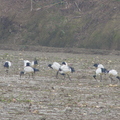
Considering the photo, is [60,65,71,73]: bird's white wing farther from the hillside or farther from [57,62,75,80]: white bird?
the hillside

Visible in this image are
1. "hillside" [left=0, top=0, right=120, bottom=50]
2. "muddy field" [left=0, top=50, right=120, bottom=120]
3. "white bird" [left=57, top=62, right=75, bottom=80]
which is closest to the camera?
"muddy field" [left=0, top=50, right=120, bottom=120]

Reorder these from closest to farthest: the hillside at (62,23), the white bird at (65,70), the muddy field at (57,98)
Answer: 1. the muddy field at (57,98)
2. the white bird at (65,70)
3. the hillside at (62,23)

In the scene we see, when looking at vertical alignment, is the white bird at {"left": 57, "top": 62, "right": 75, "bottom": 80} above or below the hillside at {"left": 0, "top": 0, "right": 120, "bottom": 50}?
below

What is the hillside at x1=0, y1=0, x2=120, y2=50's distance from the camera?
45844 mm

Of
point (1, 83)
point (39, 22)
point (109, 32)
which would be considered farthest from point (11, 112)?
point (39, 22)

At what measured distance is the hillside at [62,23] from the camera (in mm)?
45844

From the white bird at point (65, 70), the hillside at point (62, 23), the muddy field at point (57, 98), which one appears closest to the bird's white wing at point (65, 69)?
the white bird at point (65, 70)

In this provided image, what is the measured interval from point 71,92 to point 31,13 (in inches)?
1556

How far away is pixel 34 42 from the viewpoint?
50531mm

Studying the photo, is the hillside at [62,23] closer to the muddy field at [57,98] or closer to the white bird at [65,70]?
the white bird at [65,70]

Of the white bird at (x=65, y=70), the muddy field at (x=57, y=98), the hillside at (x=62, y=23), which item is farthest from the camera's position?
the hillside at (x=62, y=23)

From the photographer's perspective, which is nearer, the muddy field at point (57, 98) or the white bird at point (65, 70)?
the muddy field at point (57, 98)

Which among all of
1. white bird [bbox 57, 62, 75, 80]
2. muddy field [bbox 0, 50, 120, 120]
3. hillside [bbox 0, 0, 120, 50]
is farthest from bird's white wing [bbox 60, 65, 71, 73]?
hillside [bbox 0, 0, 120, 50]

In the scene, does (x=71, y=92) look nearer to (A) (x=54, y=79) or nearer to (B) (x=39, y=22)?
(A) (x=54, y=79)
